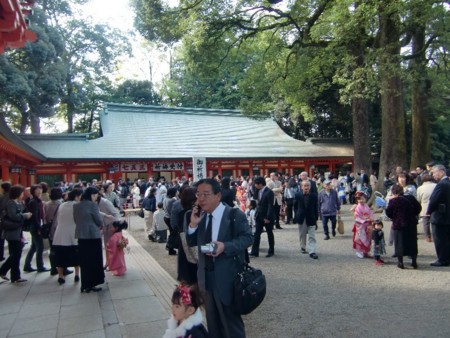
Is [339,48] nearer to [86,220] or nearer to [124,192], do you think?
[86,220]

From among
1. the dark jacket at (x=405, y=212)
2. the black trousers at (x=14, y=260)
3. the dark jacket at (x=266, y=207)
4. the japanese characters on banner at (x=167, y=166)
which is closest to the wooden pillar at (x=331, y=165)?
the japanese characters on banner at (x=167, y=166)

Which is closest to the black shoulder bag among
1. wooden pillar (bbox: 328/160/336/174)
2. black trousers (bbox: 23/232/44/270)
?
→ black trousers (bbox: 23/232/44/270)

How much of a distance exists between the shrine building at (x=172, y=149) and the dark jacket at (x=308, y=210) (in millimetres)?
12641

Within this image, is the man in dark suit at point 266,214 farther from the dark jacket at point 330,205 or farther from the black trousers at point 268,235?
the dark jacket at point 330,205

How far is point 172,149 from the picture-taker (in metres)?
23.8

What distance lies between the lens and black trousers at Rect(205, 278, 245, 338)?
2926mm

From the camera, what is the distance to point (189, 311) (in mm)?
2730

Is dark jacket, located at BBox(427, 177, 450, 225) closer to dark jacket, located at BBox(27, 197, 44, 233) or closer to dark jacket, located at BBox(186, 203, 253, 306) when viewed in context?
dark jacket, located at BBox(186, 203, 253, 306)

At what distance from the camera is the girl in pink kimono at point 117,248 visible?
22.3 ft

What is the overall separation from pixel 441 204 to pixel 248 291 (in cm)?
511

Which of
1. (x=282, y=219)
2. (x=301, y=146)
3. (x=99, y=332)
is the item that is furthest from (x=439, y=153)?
(x=99, y=332)

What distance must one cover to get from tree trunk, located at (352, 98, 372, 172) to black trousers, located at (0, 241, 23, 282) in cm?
1589

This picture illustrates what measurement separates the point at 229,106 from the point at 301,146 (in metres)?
10.6

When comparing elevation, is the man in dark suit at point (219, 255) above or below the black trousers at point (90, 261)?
A: above
